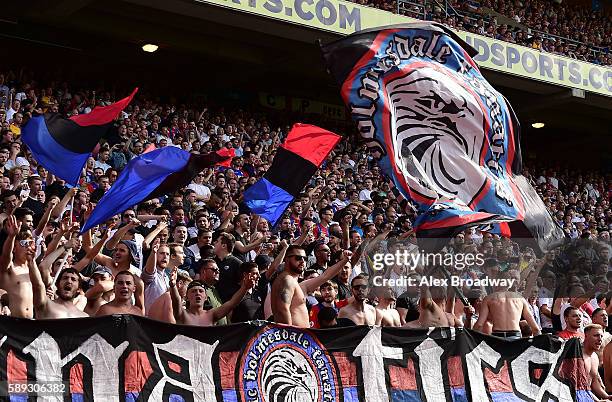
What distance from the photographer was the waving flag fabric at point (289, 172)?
11.3m

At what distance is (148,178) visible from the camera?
932cm

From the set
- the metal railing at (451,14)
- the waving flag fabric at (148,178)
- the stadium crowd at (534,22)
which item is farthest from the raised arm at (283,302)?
the metal railing at (451,14)

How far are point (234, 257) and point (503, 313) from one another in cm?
301

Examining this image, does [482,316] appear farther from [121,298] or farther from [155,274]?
[121,298]

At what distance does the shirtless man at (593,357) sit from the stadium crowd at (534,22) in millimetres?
11292

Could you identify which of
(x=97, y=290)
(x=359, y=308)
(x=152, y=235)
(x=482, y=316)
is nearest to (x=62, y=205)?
(x=152, y=235)

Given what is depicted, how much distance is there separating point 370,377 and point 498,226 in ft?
9.37

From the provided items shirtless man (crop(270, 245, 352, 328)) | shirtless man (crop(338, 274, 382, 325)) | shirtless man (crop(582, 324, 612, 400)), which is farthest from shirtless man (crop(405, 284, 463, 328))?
shirtless man (crop(270, 245, 352, 328))

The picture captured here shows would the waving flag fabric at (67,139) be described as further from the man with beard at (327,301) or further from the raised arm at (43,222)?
the man with beard at (327,301)

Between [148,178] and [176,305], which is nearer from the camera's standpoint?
[176,305]

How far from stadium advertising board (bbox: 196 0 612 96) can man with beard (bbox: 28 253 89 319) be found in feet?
33.7

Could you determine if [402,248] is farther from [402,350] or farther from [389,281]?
[402,350]

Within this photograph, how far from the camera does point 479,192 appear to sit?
33.6 ft

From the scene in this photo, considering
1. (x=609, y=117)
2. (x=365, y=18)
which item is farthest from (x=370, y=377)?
(x=609, y=117)
